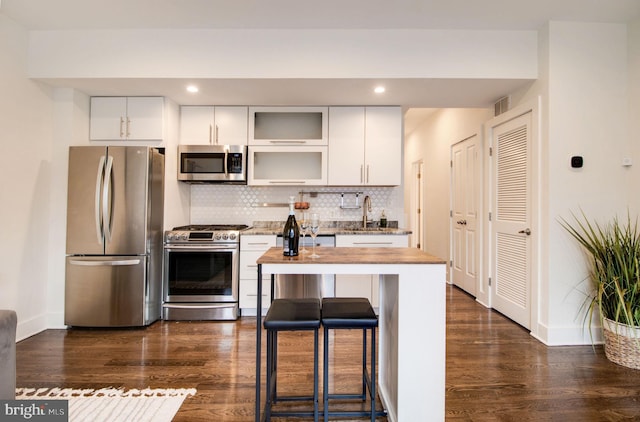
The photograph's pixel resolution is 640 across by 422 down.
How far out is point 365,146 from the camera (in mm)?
3740

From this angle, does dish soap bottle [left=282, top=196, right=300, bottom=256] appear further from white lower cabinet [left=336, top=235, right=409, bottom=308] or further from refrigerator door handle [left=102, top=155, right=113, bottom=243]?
refrigerator door handle [left=102, top=155, right=113, bottom=243]

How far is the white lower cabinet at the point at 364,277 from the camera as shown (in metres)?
3.50

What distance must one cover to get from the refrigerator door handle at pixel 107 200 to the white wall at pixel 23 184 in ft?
2.08

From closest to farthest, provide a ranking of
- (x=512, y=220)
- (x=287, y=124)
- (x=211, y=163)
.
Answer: (x=512, y=220), (x=211, y=163), (x=287, y=124)

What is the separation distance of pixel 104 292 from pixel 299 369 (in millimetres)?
2127

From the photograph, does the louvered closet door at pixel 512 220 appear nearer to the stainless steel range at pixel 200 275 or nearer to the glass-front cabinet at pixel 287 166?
the glass-front cabinet at pixel 287 166

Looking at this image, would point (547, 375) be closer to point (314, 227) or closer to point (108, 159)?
point (314, 227)

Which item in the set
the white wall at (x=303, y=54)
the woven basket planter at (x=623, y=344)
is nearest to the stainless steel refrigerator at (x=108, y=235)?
the white wall at (x=303, y=54)

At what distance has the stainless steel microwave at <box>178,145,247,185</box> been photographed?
3.66 metres

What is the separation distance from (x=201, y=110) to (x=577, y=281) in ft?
13.6

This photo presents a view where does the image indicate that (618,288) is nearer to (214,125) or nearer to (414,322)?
(414,322)

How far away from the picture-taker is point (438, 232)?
5.50m

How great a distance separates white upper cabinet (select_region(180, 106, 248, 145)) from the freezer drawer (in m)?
1.47

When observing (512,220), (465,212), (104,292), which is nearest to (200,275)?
(104,292)
